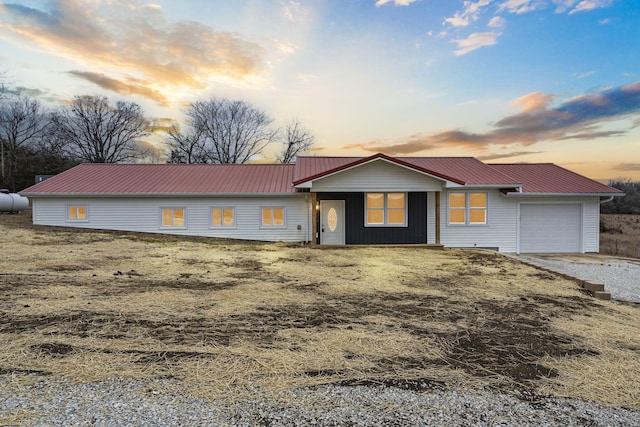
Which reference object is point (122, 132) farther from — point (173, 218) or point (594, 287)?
point (594, 287)

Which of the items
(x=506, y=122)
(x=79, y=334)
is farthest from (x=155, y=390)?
(x=506, y=122)

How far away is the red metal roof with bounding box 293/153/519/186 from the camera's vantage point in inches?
595

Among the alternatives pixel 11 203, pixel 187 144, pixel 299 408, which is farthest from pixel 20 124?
pixel 299 408

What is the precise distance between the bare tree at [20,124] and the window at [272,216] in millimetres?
39480

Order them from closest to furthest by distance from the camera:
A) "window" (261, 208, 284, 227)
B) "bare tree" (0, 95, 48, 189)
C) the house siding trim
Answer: the house siding trim, "window" (261, 208, 284, 227), "bare tree" (0, 95, 48, 189)

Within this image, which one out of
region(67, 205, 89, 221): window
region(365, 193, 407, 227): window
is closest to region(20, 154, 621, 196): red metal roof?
region(67, 205, 89, 221): window

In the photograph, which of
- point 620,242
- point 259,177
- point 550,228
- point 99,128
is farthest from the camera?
point 99,128

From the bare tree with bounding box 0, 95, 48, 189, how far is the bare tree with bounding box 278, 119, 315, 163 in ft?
95.7

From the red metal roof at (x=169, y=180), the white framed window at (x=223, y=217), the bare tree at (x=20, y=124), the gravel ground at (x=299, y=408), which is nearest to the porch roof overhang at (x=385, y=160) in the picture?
the red metal roof at (x=169, y=180)

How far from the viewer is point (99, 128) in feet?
144

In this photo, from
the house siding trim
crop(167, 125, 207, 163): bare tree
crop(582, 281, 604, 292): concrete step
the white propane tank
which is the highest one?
crop(167, 125, 207, 163): bare tree

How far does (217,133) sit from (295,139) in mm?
10053

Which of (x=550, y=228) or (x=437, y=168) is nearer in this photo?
(x=550, y=228)

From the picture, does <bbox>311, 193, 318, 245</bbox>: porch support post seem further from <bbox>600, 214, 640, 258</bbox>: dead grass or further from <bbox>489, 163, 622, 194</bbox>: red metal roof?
<bbox>600, 214, 640, 258</bbox>: dead grass
